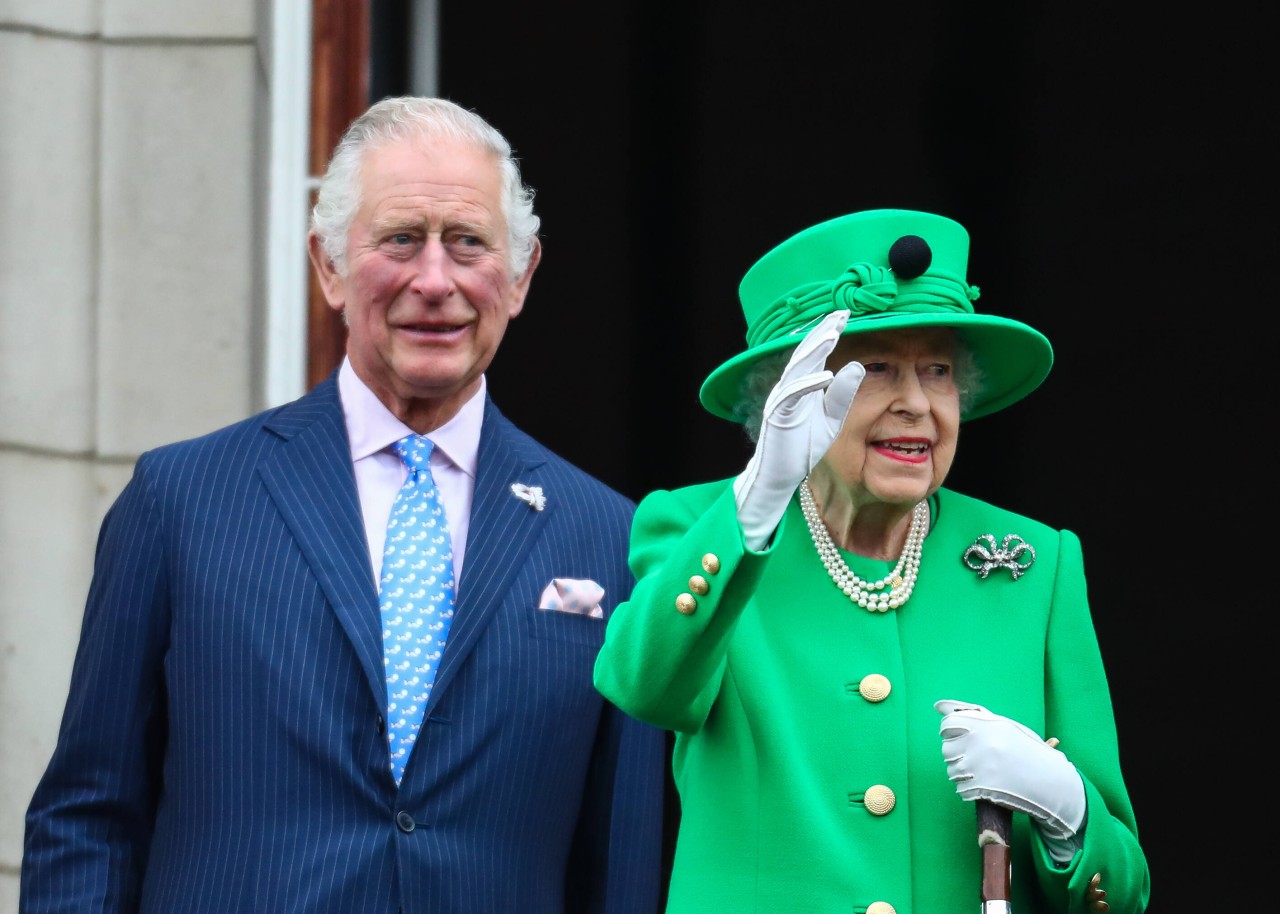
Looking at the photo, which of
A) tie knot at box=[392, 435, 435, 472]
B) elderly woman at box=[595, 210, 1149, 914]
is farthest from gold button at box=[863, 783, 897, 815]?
tie knot at box=[392, 435, 435, 472]

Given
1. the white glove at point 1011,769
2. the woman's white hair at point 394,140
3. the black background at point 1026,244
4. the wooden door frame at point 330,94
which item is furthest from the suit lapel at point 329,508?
the black background at point 1026,244

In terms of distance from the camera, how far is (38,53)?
171 inches

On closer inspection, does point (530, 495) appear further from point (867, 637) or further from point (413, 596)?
point (867, 637)

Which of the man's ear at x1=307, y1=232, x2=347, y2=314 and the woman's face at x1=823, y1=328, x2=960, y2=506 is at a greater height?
the man's ear at x1=307, y1=232, x2=347, y2=314

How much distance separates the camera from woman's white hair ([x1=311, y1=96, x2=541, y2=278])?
315 centimetres

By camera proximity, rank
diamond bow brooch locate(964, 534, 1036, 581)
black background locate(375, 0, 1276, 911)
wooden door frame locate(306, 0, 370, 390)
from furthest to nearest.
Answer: black background locate(375, 0, 1276, 911) → wooden door frame locate(306, 0, 370, 390) → diamond bow brooch locate(964, 534, 1036, 581)

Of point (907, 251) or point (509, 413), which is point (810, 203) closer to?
point (509, 413)

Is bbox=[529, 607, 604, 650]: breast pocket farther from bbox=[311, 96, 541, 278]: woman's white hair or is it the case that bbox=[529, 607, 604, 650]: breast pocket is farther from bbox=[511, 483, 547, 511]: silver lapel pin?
bbox=[311, 96, 541, 278]: woman's white hair

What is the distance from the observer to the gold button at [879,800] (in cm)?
276

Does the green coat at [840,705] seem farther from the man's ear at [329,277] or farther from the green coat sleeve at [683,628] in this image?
the man's ear at [329,277]

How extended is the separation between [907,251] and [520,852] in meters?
0.95

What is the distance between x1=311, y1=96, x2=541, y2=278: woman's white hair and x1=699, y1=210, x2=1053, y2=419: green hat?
1.27ft

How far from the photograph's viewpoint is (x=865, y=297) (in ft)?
9.33

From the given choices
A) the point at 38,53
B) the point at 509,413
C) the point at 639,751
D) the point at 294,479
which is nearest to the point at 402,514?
the point at 294,479
